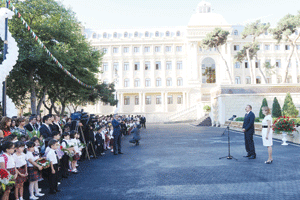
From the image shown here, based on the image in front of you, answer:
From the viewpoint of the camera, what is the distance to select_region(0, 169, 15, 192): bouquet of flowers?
14.6 feet

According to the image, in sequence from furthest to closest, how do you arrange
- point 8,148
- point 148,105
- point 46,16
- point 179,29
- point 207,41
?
point 179,29
point 148,105
point 207,41
point 46,16
point 8,148

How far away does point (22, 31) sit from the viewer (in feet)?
60.0

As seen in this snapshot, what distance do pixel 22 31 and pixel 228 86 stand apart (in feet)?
64.9

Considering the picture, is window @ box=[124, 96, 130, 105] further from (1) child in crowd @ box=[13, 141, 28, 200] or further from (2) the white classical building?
(1) child in crowd @ box=[13, 141, 28, 200]

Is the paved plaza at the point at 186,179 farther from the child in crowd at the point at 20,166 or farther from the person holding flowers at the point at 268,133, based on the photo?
the child in crowd at the point at 20,166

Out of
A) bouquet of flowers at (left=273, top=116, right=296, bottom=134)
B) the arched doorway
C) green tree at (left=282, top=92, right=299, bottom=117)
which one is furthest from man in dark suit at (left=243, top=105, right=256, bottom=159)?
the arched doorway

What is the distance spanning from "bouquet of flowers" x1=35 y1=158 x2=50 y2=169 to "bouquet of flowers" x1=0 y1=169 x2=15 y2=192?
3.38ft

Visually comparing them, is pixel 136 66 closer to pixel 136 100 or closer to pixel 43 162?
pixel 136 100

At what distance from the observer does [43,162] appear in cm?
580

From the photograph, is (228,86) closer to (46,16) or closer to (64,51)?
(64,51)

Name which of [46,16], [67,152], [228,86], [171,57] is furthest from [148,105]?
[67,152]

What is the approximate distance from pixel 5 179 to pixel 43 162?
1319 millimetres

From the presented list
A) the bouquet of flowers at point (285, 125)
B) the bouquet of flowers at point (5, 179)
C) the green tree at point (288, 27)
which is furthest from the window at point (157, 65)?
the bouquet of flowers at point (5, 179)

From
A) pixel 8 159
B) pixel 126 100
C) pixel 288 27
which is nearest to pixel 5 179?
pixel 8 159
